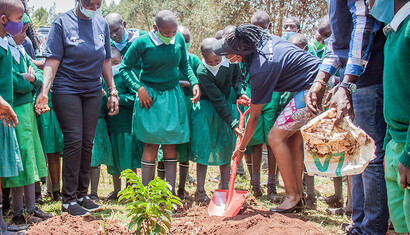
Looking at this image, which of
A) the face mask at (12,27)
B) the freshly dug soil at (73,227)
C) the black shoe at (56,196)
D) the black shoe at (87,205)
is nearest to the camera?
the freshly dug soil at (73,227)

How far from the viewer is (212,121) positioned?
452cm

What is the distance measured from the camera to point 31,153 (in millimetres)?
3500

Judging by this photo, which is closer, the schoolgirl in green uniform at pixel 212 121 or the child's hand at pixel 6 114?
the child's hand at pixel 6 114

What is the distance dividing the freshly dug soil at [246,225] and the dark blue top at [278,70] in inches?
39.7

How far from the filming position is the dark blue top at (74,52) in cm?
360

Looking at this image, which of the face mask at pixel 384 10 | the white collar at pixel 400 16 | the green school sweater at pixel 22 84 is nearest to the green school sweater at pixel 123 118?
the green school sweater at pixel 22 84

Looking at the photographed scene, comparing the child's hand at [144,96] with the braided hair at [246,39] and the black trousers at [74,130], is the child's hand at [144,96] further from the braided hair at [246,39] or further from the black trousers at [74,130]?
the braided hair at [246,39]

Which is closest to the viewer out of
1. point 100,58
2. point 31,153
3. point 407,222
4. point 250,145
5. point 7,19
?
point 407,222

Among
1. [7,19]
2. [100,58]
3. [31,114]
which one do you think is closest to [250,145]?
[100,58]

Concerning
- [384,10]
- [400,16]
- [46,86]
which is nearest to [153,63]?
[46,86]

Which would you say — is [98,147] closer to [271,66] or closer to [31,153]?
[31,153]

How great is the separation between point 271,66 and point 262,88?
211 mm

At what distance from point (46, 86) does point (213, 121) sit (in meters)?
1.81

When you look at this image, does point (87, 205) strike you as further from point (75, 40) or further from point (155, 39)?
point (155, 39)
